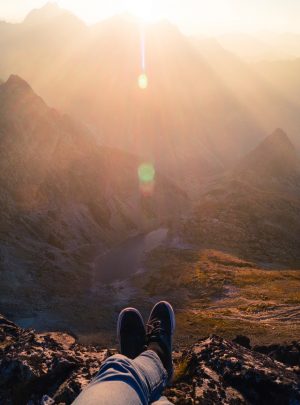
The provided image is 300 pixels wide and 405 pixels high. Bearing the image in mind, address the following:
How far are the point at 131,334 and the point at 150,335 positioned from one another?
0.56 m

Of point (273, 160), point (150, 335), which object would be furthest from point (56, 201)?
point (273, 160)

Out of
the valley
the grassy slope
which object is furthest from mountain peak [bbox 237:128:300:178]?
the grassy slope

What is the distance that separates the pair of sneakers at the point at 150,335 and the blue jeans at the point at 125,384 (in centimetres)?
203

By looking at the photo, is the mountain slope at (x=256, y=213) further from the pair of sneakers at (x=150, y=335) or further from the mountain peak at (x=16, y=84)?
the pair of sneakers at (x=150, y=335)

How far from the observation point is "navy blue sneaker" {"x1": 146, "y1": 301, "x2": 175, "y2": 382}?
1055 cm

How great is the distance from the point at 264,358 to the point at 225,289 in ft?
177

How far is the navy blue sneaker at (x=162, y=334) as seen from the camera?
10.5 m

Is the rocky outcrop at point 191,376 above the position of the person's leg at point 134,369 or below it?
below

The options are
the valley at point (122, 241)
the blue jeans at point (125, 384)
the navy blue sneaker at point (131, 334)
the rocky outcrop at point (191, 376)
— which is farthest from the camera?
the valley at point (122, 241)

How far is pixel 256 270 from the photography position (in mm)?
74875

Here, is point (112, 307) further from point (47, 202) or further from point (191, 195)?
point (191, 195)

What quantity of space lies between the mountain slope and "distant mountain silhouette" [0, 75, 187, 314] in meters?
13.9

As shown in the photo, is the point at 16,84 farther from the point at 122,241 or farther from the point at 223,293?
the point at 223,293

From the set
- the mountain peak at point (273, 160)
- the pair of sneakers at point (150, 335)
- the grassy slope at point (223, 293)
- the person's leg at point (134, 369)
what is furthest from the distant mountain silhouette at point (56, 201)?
the mountain peak at point (273, 160)
